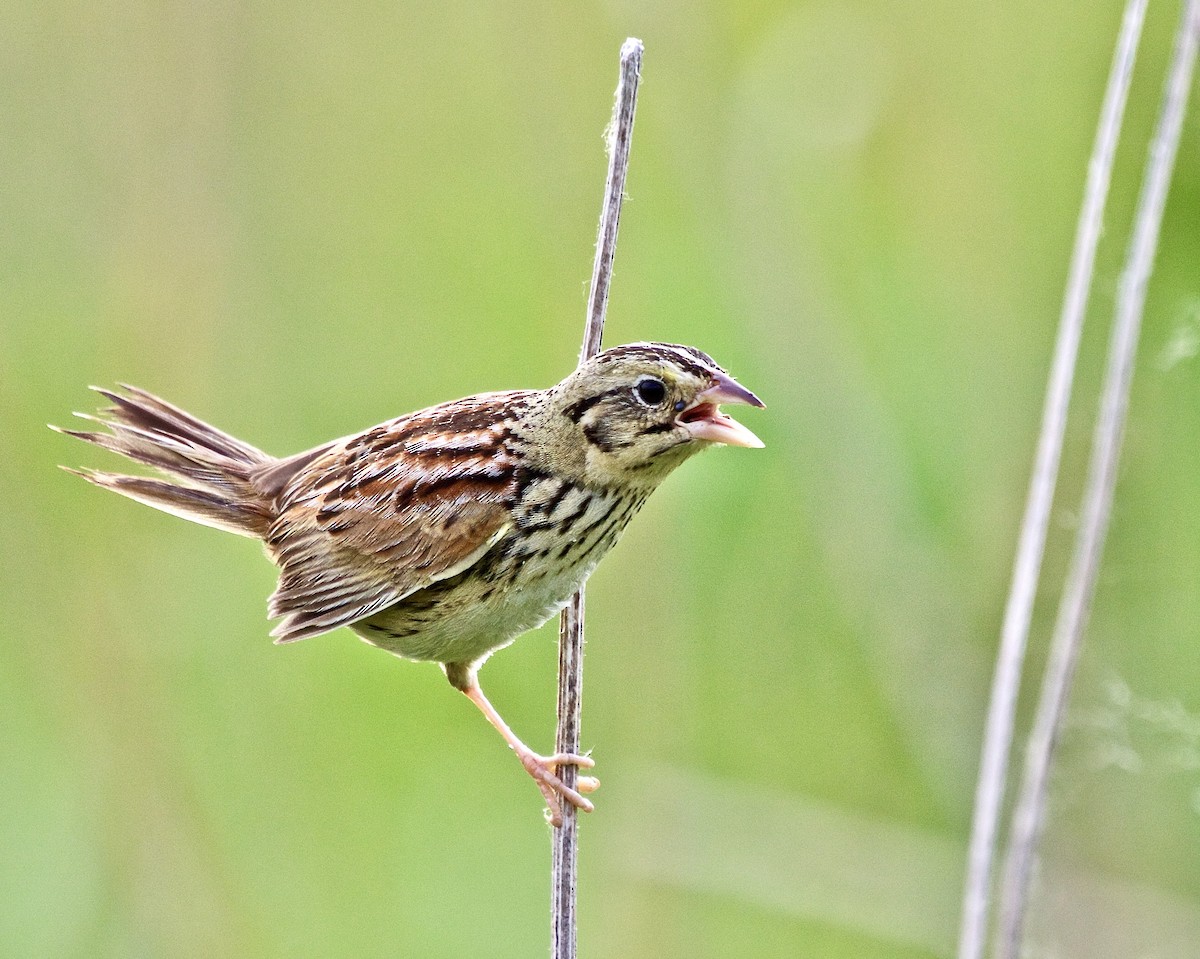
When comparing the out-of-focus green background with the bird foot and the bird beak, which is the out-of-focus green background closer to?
the bird foot

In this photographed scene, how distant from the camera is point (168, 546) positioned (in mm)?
4258

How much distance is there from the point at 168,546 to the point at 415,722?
928mm

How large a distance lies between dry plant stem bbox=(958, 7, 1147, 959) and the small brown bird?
0.68 metres

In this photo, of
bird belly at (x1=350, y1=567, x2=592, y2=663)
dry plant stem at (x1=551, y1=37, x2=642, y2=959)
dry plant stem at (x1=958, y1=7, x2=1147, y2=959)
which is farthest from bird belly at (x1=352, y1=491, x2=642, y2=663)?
dry plant stem at (x1=958, y1=7, x2=1147, y2=959)

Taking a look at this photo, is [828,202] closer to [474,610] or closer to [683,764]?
[683,764]

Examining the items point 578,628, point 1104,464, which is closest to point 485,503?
point 578,628

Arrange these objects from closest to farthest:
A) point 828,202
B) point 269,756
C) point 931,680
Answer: point 931,680, point 269,756, point 828,202

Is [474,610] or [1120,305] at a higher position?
[1120,305]

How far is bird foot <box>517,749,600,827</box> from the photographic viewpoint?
2938 mm

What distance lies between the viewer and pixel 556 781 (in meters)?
3.00

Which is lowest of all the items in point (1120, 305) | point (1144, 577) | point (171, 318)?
point (1144, 577)

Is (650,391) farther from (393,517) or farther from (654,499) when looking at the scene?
(654,499)

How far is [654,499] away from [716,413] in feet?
3.79

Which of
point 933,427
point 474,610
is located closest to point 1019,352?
point 933,427
